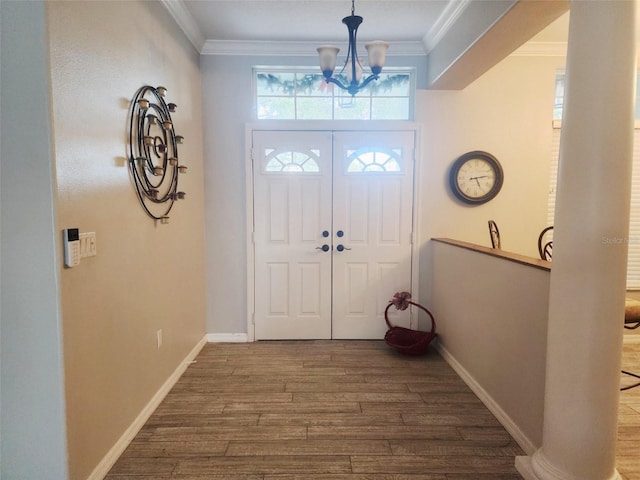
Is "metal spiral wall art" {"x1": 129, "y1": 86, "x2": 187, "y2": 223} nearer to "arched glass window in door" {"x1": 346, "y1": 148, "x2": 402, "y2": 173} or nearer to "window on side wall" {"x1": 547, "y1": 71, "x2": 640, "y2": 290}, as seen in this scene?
"arched glass window in door" {"x1": 346, "y1": 148, "x2": 402, "y2": 173}

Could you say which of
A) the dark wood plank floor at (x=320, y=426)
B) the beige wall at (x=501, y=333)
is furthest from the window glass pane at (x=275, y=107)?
the dark wood plank floor at (x=320, y=426)

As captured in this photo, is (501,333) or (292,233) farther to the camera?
(292,233)

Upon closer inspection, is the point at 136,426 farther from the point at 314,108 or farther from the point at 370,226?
the point at 314,108

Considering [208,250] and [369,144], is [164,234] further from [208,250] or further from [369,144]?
[369,144]

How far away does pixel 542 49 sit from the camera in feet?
10.6

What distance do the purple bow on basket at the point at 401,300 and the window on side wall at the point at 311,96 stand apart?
176 cm

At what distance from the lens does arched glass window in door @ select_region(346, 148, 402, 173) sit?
11.1 ft

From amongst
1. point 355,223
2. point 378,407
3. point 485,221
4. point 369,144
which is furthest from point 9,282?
point 485,221

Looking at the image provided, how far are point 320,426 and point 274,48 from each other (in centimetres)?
325

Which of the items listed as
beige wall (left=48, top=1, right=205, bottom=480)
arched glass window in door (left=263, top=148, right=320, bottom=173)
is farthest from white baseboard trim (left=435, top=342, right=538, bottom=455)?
beige wall (left=48, top=1, right=205, bottom=480)

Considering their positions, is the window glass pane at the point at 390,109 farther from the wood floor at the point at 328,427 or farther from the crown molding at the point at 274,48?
the wood floor at the point at 328,427

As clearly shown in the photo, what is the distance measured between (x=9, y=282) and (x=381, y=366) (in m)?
2.53

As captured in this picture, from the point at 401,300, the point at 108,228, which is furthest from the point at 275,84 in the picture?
the point at 401,300

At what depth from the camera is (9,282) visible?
1422 mm
